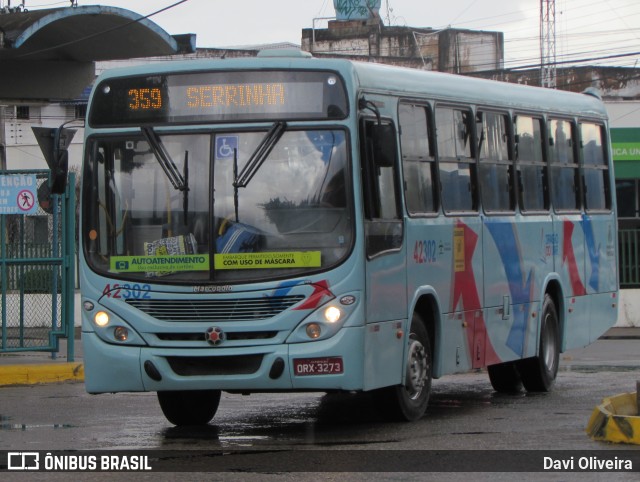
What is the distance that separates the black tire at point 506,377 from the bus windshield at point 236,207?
5105 mm

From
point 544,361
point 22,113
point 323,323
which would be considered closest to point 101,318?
point 323,323

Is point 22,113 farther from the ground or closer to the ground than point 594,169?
farther from the ground

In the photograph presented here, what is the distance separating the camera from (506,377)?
1528cm

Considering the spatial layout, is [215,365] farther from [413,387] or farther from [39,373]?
[39,373]

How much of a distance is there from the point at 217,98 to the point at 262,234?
1158 millimetres

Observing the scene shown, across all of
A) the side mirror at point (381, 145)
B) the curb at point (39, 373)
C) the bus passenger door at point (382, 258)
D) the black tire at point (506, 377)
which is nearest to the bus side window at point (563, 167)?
the black tire at point (506, 377)

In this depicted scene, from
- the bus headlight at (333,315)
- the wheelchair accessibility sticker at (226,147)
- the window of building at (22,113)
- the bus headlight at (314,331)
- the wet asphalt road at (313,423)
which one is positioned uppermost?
the window of building at (22,113)

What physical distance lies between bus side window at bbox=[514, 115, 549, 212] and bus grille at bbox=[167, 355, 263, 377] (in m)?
4.75

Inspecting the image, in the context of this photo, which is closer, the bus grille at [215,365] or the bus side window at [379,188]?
the bus grille at [215,365]

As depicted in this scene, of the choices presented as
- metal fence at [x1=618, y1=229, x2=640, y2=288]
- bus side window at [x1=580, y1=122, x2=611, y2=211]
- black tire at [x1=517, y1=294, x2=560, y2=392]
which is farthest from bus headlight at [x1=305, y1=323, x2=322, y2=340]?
metal fence at [x1=618, y1=229, x2=640, y2=288]

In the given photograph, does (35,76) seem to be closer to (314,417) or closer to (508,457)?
(314,417)

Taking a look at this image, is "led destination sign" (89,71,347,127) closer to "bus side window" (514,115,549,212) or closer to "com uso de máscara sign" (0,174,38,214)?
"bus side window" (514,115,549,212)

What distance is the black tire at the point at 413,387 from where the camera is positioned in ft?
38.1

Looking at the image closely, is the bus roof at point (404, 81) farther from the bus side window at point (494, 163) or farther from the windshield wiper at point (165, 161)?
the windshield wiper at point (165, 161)
